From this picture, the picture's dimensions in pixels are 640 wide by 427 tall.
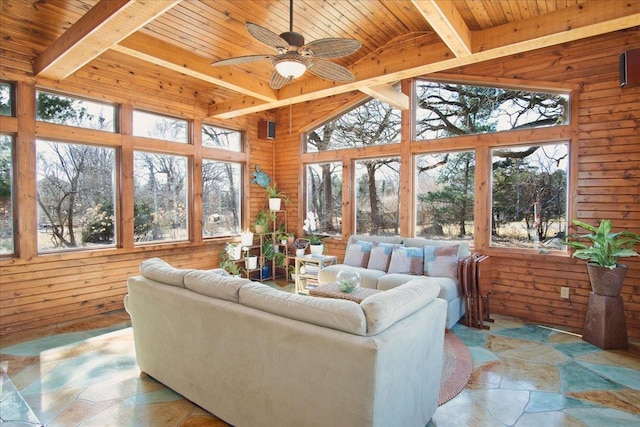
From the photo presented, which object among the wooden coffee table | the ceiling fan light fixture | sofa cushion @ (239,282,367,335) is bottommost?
the wooden coffee table

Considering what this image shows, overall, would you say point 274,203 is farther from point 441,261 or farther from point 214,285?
point 214,285

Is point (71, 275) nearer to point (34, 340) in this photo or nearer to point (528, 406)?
point (34, 340)

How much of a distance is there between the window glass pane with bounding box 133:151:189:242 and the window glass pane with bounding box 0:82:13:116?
1.34m

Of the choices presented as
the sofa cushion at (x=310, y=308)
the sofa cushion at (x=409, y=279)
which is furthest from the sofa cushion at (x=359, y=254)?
the sofa cushion at (x=310, y=308)

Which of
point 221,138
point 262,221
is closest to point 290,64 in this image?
point 221,138

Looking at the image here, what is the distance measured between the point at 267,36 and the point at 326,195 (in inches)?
152

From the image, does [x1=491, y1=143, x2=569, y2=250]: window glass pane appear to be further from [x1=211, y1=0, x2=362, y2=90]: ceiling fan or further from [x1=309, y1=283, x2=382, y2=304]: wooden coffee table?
[x1=211, y1=0, x2=362, y2=90]: ceiling fan

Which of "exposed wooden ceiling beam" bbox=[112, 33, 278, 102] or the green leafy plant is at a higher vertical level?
"exposed wooden ceiling beam" bbox=[112, 33, 278, 102]

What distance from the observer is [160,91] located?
5043mm

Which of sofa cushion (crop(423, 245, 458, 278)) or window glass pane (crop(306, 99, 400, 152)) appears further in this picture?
window glass pane (crop(306, 99, 400, 152))

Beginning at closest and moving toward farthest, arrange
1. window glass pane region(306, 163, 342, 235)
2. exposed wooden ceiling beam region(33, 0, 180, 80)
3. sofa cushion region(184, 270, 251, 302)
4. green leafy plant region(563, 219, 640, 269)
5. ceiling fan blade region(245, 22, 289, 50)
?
1. sofa cushion region(184, 270, 251, 302)
2. ceiling fan blade region(245, 22, 289, 50)
3. exposed wooden ceiling beam region(33, 0, 180, 80)
4. green leafy plant region(563, 219, 640, 269)
5. window glass pane region(306, 163, 342, 235)

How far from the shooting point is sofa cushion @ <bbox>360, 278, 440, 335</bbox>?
169cm

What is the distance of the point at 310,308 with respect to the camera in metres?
1.83

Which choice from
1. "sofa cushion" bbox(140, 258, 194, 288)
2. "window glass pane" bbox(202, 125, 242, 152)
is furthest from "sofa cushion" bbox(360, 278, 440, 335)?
"window glass pane" bbox(202, 125, 242, 152)
